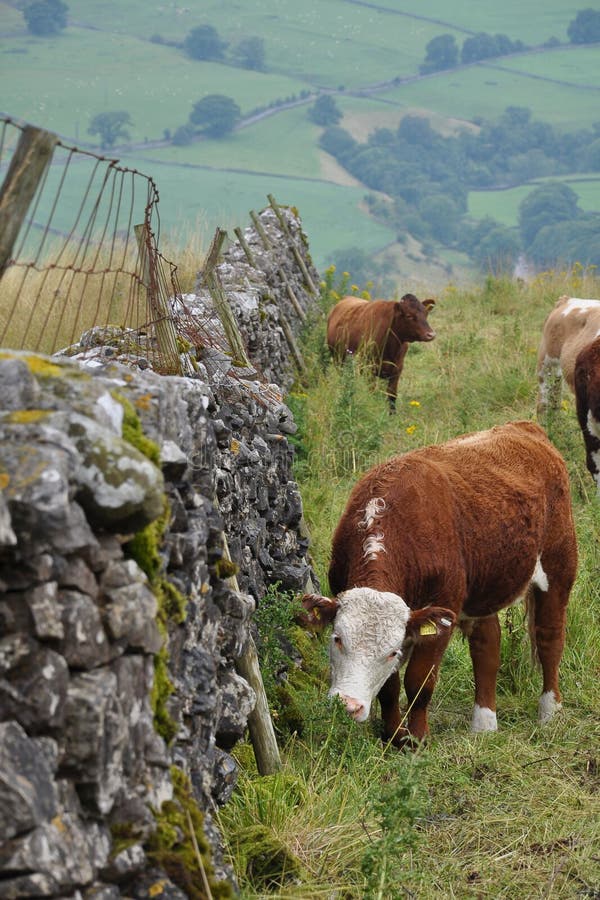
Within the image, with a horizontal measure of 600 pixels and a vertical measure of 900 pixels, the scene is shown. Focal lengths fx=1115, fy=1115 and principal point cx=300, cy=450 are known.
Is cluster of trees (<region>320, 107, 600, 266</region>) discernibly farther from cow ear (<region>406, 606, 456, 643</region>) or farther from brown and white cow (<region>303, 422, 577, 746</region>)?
cow ear (<region>406, 606, 456, 643</region>)

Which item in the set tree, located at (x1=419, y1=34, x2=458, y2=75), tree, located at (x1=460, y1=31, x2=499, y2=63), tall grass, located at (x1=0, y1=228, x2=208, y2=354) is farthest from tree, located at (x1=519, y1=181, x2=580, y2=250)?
tall grass, located at (x1=0, y1=228, x2=208, y2=354)

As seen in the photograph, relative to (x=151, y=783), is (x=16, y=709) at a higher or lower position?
higher

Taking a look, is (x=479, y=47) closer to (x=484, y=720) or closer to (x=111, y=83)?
(x=111, y=83)

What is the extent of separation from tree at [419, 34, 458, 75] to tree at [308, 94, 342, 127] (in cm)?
2736

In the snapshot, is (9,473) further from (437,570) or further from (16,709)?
(437,570)

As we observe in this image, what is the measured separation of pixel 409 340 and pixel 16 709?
11680 mm

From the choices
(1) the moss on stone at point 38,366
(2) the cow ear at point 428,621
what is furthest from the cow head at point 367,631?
(1) the moss on stone at point 38,366

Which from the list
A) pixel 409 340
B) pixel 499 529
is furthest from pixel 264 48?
pixel 499 529

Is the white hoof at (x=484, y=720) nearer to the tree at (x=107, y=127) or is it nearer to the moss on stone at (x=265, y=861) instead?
the moss on stone at (x=265, y=861)

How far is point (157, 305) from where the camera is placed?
5328 millimetres

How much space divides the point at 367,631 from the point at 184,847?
7.70ft

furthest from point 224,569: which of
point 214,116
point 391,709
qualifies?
point 214,116

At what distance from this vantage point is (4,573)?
105 inches

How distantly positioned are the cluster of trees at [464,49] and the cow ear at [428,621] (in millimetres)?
128454
